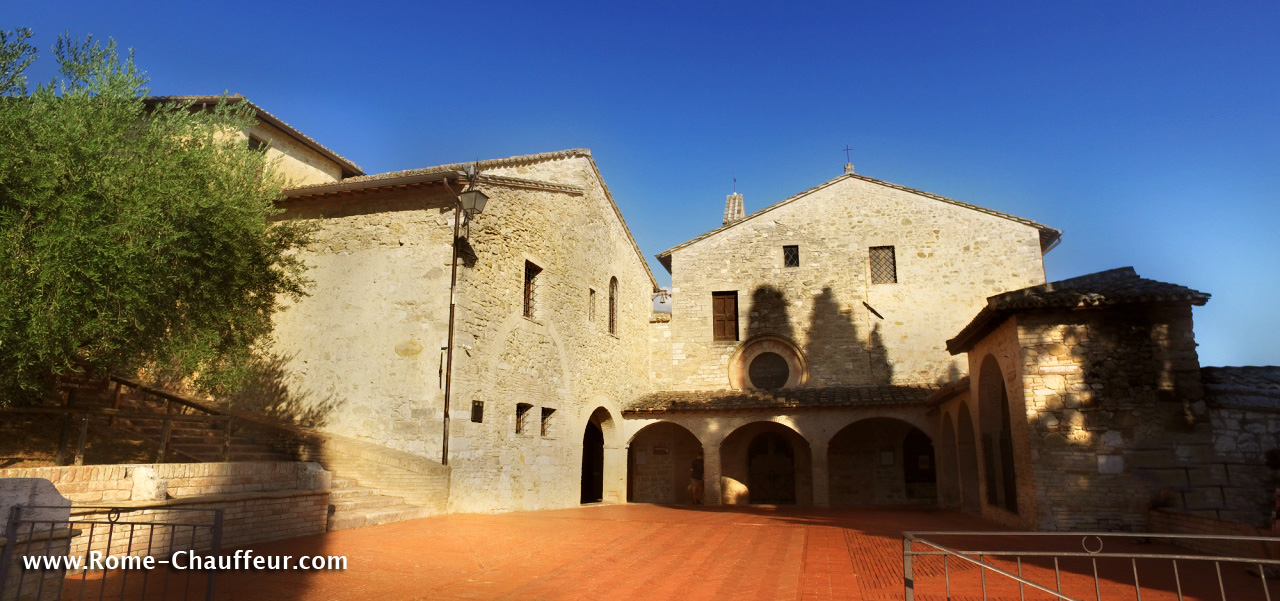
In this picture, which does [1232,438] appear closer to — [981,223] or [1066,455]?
[1066,455]

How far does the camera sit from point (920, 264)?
20.7m

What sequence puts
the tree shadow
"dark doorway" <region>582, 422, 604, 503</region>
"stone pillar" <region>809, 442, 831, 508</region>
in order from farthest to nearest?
the tree shadow, "dark doorway" <region>582, 422, 604, 503</region>, "stone pillar" <region>809, 442, 831, 508</region>

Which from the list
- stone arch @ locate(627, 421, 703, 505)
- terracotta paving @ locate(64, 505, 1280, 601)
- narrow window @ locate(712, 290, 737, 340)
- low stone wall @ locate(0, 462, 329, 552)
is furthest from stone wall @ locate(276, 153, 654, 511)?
narrow window @ locate(712, 290, 737, 340)

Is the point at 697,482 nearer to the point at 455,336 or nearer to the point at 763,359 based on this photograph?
the point at 763,359

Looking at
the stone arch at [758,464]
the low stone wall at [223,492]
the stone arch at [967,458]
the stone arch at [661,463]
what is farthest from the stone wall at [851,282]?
the low stone wall at [223,492]

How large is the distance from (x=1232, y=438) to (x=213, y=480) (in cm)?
1316

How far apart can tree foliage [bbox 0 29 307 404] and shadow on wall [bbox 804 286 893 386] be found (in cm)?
1505

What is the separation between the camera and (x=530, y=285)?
15375 millimetres

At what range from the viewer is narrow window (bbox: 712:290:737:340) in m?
21.8

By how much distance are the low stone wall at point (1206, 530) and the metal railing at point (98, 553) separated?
9.10 metres

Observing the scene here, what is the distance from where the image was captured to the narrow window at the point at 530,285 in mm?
15172

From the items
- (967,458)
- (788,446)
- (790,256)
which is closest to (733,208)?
(790,256)

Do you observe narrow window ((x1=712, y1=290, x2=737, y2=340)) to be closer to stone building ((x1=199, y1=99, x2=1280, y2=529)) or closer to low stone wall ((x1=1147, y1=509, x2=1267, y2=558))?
stone building ((x1=199, y1=99, x2=1280, y2=529))

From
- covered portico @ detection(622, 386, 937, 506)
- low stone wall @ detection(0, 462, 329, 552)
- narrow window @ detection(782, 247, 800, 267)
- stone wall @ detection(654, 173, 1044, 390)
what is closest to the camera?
low stone wall @ detection(0, 462, 329, 552)
